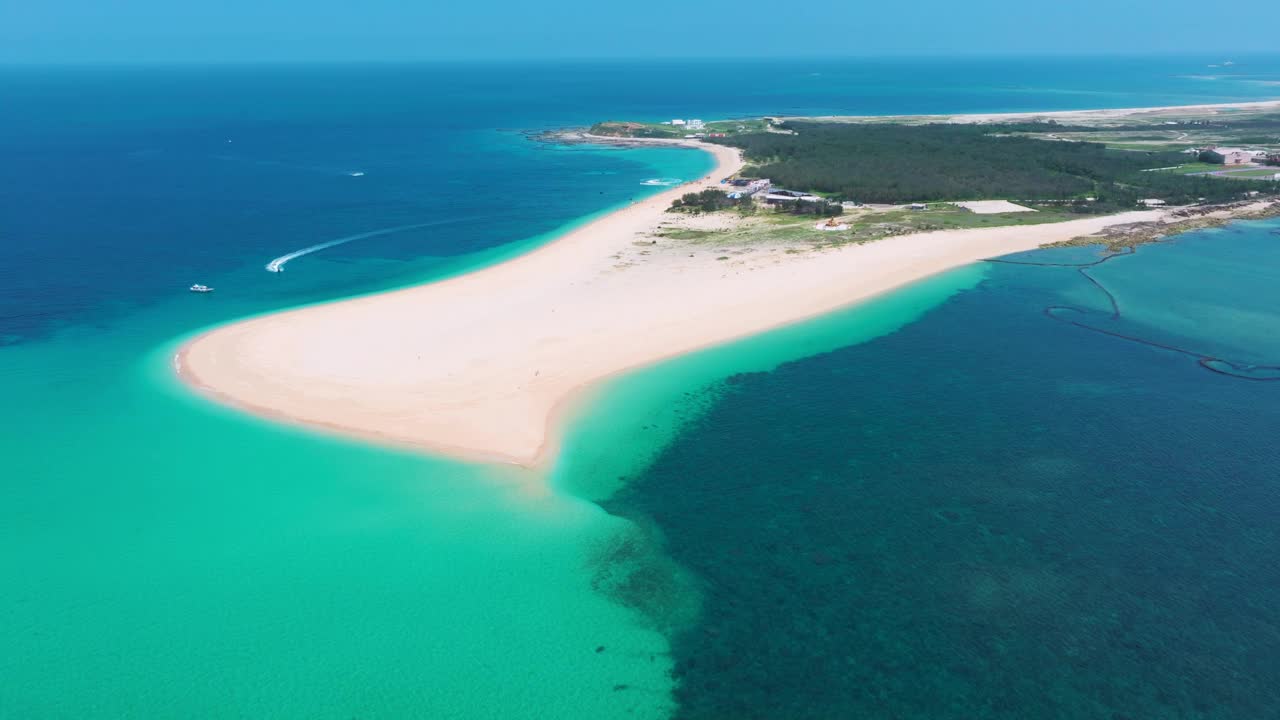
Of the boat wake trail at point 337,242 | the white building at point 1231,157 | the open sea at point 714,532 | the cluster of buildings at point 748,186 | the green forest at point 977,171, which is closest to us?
the open sea at point 714,532

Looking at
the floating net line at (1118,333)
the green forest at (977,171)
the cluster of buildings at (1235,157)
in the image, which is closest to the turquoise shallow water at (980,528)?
the floating net line at (1118,333)

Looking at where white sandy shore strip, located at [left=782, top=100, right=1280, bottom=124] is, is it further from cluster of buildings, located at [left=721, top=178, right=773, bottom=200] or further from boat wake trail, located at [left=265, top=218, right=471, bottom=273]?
boat wake trail, located at [left=265, top=218, right=471, bottom=273]

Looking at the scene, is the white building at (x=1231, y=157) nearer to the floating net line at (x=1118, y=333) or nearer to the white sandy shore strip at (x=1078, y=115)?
the floating net line at (x=1118, y=333)

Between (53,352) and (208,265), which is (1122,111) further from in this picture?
(53,352)

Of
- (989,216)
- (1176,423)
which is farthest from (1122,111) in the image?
(1176,423)

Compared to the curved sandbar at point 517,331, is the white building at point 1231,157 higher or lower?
higher
